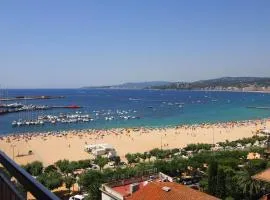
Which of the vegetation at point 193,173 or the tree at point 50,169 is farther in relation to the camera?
the tree at point 50,169

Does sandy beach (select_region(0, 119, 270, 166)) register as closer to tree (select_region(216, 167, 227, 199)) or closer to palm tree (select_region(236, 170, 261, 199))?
tree (select_region(216, 167, 227, 199))

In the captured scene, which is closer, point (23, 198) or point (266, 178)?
point (23, 198)

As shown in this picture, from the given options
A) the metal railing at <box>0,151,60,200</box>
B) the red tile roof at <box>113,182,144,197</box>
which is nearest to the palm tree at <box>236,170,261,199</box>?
the red tile roof at <box>113,182,144,197</box>

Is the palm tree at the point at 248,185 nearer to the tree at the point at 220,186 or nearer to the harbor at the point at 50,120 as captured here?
the tree at the point at 220,186

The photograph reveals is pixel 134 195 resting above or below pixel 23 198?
below

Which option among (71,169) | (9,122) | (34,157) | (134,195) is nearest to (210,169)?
(134,195)

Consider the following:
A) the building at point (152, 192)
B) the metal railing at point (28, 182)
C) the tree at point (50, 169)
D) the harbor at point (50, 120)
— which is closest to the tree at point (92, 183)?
the building at point (152, 192)

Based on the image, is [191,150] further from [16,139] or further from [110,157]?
[16,139]
